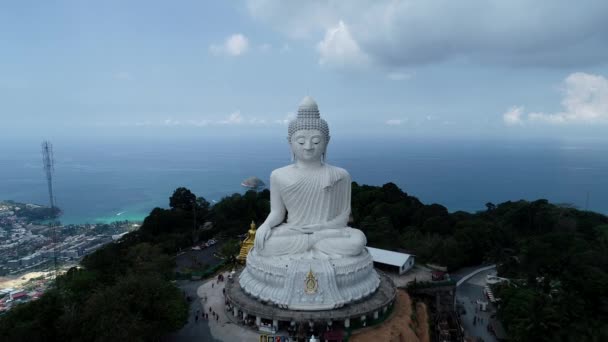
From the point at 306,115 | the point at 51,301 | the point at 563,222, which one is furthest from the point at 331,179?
the point at 563,222

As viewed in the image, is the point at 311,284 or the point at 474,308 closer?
the point at 311,284

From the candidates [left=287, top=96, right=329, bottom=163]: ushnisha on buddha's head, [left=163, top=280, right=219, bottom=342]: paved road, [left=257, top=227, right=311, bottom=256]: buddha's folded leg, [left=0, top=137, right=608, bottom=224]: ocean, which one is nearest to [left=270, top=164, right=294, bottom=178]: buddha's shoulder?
[left=287, top=96, right=329, bottom=163]: ushnisha on buddha's head

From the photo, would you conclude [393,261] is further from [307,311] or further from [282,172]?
[282,172]

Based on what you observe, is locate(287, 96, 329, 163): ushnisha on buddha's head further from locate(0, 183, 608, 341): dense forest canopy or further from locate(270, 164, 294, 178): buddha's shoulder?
locate(0, 183, 608, 341): dense forest canopy

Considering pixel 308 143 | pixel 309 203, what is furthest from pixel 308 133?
pixel 309 203

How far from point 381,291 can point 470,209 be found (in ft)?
236

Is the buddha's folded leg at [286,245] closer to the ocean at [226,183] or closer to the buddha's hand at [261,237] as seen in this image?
the buddha's hand at [261,237]

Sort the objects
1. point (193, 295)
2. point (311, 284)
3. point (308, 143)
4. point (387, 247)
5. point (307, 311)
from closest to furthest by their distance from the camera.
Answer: point (307, 311) → point (311, 284) → point (308, 143) → point (193, 295) → point (387, 247)

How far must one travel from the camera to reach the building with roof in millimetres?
20125

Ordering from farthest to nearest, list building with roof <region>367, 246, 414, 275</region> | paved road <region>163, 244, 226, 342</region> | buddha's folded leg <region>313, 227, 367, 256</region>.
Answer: building with roof <region>367, 246, 414, 275</region>
buddha's folded leg <region>313, 227, 367, 256</region>
paved road <region>163, 244, 226, 342</region>

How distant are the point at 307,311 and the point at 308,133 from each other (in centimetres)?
676

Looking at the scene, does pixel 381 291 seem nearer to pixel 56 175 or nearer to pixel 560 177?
pixel 56 175

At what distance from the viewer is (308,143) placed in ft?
51.6

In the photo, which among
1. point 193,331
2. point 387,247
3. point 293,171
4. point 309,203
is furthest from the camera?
point 387,247
